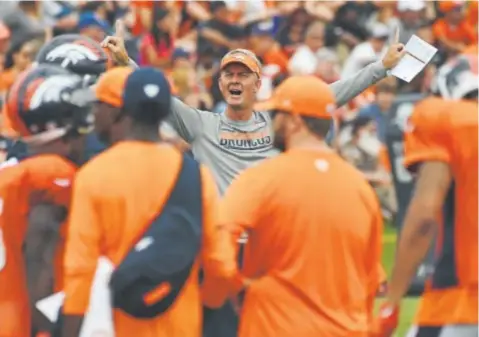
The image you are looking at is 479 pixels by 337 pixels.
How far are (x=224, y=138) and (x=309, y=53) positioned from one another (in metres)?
9.56

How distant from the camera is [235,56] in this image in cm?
943

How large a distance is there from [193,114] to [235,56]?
1.57 ft

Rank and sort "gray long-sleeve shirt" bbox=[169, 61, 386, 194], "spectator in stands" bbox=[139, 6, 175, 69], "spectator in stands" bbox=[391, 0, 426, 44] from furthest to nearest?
"spectator in stands" bbox=[391, 0, 426, 44] → "spectator in stands" bbox=[139, 6, 175, 69] → "gray long-sleeve shirt" bbox=[169, 61, 386, 194]

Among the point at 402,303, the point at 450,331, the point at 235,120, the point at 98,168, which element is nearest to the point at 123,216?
the point at 98,168

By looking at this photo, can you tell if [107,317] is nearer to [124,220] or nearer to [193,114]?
[124,220]

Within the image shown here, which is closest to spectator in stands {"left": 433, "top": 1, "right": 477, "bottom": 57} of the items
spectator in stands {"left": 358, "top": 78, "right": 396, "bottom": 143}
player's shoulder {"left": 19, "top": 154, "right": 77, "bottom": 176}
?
spectator in stands {"left": 358, "top": 78, "right": 396, "bottom": 143}

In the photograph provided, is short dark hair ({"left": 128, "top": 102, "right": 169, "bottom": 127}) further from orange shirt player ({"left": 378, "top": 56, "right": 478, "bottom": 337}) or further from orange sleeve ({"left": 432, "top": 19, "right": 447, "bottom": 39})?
orange sleeve ({"left": 432, "top": 19, "right": 447, "bottom": 39})

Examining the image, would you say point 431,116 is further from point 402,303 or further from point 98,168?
point 402,303

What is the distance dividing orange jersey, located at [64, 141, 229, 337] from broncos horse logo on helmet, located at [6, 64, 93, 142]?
1.95 feet

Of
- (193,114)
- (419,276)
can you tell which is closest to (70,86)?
(193,114)

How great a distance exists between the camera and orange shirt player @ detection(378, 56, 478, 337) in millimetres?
6887

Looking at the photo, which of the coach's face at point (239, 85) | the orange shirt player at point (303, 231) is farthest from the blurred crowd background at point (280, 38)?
the orange shirt player at point (303, 231)

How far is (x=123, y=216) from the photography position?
639cm

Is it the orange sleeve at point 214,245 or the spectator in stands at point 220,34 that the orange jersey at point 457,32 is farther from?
the orange sleeve at point 214,245
